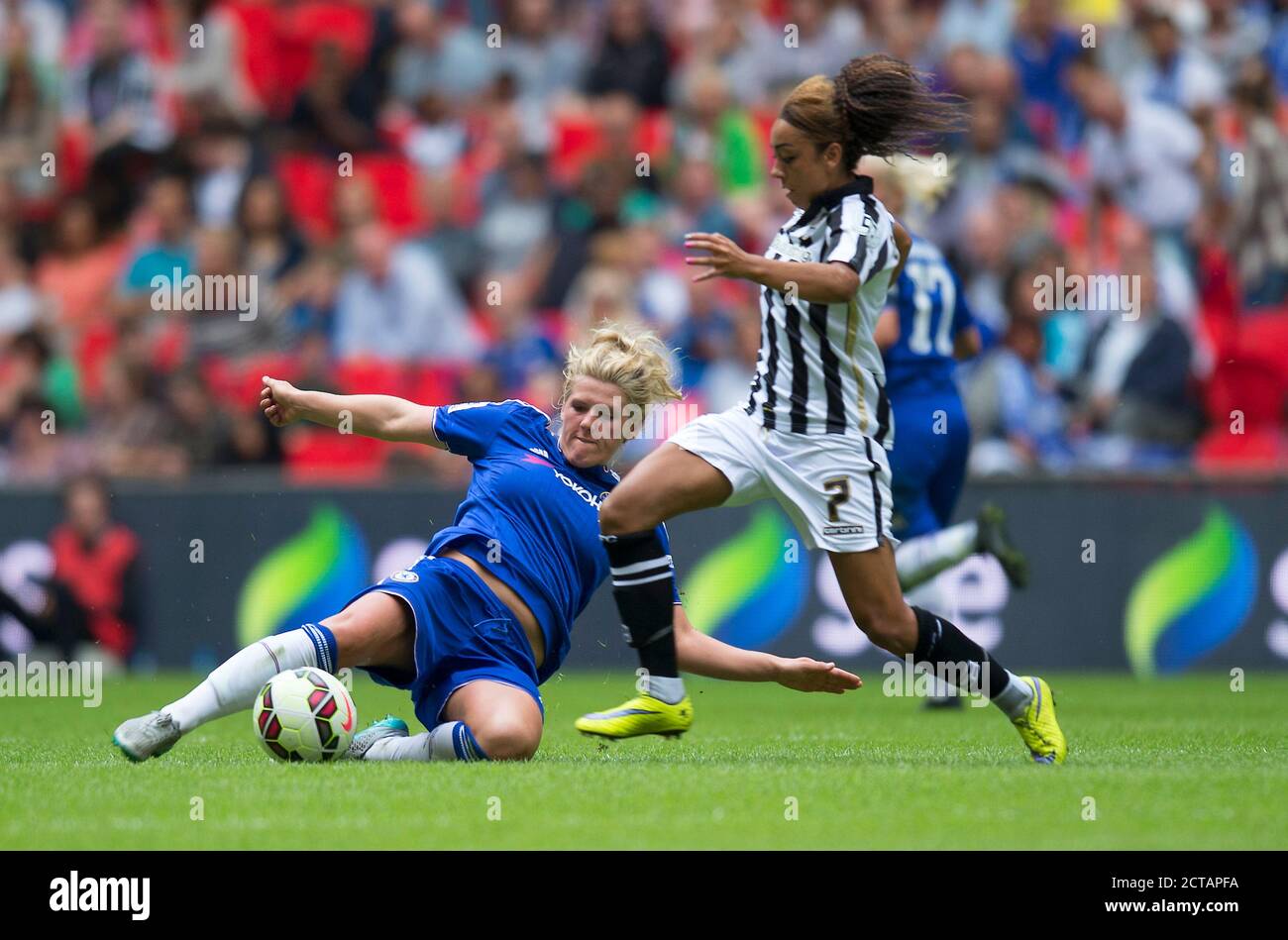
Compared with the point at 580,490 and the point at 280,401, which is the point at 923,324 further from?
the point at 280,401

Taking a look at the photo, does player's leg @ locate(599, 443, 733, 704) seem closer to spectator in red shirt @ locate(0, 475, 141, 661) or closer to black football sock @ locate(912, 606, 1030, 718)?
black football sock @ locate(912, 606, 1030, 718)

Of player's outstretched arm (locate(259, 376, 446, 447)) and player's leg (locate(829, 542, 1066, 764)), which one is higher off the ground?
player's outstretched arm (locate(259, 376, 446, 447))

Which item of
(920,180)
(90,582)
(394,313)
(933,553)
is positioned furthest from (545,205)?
(933,553)

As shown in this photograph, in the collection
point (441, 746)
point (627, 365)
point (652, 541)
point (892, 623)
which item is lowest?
point (441, 746)

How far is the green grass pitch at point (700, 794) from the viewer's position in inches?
175

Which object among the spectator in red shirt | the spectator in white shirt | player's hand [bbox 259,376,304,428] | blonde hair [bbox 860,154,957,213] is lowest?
the spectator in red shirt

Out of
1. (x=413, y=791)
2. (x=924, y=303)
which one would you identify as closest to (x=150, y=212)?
(x=924, y=303)

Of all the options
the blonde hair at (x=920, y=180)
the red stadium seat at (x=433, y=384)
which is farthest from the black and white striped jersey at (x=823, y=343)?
the red stadium seat at (x=433, y=384)

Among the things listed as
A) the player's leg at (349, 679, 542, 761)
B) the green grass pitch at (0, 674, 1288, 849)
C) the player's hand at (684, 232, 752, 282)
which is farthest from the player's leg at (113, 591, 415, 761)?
the player's hand at (684, 232, 752, 282)

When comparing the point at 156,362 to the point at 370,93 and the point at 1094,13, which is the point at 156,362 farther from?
the point at 1094,13

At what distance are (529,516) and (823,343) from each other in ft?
3.53

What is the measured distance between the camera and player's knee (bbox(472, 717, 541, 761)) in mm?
5664

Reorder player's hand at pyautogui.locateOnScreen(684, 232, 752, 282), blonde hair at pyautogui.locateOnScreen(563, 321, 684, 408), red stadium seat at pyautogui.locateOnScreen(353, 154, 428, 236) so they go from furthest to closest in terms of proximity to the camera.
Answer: red stadium seat at pyautogui.locateOnScreen(353, 154, 428, 236) < blonde hair at pyautogui.locateOnScreen(563, 321, 684, 408) < player's hand at pyautogui.locateOnScreen(684, 232, 752, 282)

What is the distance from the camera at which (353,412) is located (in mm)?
5941
